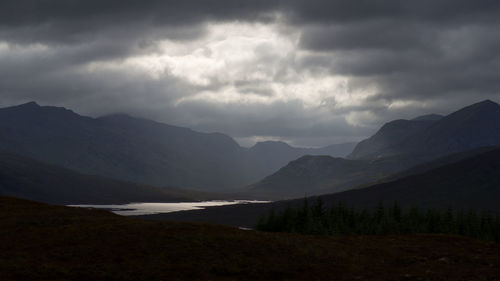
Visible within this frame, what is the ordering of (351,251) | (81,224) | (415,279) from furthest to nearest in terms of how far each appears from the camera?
(81,224)
(351,251)
(415,279)

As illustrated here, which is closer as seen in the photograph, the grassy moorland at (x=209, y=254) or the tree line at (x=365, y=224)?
the grassy moorland at (x=209, y=254)

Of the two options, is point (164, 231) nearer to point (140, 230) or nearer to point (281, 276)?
point (140, 230)

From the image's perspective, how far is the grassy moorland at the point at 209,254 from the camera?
36.7 meters

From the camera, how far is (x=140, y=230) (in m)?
46.5

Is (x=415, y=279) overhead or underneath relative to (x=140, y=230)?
underneath

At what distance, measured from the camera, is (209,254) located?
40.8 meters

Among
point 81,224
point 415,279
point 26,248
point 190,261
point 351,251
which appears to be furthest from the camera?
point 81,224

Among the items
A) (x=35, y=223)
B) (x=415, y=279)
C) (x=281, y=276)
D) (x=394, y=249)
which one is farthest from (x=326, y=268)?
(x=35, y=223)

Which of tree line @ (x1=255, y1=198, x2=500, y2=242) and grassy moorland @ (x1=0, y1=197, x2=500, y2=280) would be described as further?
tree line @ (x1=255, y1=198, x2=500, y2=242)

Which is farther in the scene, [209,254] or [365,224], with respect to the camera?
[365,224]

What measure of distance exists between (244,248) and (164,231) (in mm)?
8373

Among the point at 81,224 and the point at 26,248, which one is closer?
the point at 26,248

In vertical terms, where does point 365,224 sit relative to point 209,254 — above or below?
below

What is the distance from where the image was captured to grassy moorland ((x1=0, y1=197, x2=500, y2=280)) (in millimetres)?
36656
